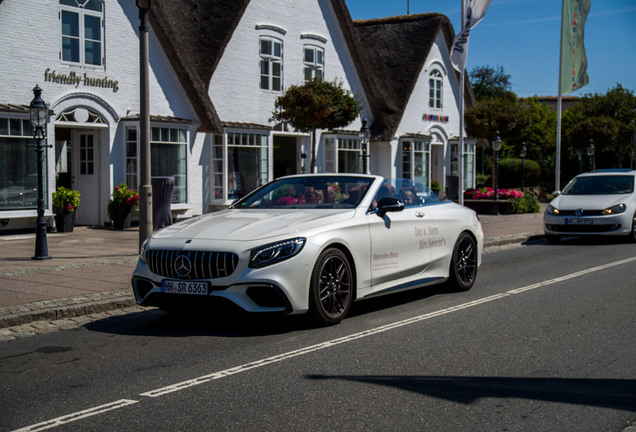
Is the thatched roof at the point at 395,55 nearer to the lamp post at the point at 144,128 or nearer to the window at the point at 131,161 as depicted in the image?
the window at the point at 131,161

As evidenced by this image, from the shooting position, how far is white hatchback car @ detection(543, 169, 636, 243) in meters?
16.3

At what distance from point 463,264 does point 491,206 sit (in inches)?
697

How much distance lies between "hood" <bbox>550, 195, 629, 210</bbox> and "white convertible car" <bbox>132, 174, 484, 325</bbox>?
328 inches

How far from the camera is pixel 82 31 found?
59.8ft

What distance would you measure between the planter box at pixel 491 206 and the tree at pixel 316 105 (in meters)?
8.13

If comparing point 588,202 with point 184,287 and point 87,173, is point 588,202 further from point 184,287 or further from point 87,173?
point 87,173

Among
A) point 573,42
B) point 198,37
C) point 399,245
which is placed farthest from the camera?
point 573,42

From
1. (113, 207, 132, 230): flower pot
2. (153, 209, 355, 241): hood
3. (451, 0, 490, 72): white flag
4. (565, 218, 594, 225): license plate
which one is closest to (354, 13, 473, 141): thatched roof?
(451, 0, 490, 72): white flag

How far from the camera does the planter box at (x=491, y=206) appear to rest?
2648 cm

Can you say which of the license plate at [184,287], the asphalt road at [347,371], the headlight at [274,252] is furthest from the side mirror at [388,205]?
the license plate at [184,287]

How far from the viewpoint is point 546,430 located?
438cm

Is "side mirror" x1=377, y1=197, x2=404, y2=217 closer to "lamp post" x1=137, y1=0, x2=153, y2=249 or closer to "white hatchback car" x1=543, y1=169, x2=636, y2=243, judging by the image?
"lamp post" x1=137, y1=0, x2=153, y2=249

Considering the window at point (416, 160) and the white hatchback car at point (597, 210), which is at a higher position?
the window at point (416, 160)

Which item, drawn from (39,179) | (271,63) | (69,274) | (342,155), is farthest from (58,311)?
(342,155)
